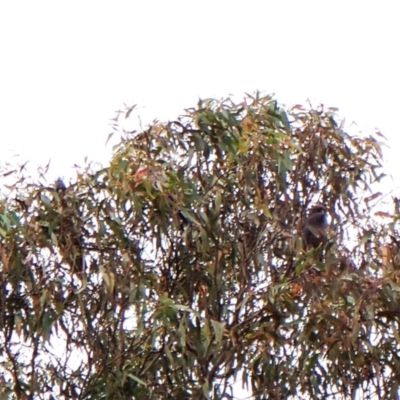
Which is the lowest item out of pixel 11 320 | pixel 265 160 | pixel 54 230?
pixel 11 320

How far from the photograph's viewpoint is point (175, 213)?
450 cm

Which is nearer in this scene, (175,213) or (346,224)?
(175,213)

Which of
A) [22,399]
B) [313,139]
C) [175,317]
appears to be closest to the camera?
[175,317]

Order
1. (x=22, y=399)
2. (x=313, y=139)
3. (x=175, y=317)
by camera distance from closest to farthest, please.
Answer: (x=175, y=317), (x=22, y=399), (x=313, y=139)

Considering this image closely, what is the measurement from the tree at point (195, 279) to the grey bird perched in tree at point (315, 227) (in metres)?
0.04

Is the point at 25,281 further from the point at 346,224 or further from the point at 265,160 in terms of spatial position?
the point at 346,224

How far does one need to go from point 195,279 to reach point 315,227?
1.99 ft

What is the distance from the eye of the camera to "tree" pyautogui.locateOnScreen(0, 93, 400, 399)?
4.42m

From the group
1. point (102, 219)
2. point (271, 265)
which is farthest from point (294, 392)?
point (102, 219)

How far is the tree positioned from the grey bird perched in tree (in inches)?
1.6

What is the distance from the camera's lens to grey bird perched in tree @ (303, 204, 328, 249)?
15.4 ft

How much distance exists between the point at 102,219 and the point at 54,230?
0.70ft

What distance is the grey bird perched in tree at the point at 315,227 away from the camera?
4.68m

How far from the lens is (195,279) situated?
15.2 ft
